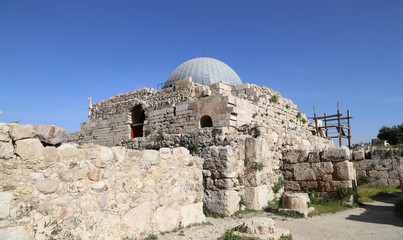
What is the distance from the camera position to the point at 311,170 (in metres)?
8.59

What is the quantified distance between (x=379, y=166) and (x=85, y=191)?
1205cm

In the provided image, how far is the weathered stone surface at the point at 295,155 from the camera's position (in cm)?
879

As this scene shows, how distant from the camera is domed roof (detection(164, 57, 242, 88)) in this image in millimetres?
17953

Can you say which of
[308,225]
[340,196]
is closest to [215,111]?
[340,196]

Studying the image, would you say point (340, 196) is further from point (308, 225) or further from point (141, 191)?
point (141, 191)

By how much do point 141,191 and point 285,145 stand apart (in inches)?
242

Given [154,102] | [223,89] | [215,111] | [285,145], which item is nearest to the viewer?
[285,145]

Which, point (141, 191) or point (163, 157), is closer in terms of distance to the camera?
point (141, 191)

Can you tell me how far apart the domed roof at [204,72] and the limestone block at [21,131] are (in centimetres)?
1443

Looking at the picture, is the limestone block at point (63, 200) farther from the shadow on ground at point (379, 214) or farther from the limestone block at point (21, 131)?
the shadow on ground at point (379, 214)

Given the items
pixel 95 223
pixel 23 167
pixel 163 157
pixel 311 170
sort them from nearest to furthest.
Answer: pixel 23 167
pixel 95 223
pixel 163 157
pixel 311 170

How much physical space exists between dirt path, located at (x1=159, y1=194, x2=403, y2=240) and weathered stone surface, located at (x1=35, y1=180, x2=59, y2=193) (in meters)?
2.03

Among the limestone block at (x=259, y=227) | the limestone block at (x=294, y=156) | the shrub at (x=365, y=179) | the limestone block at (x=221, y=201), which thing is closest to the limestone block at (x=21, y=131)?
the limestone block at (x=259, y=227)

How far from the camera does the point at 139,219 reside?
470cm
